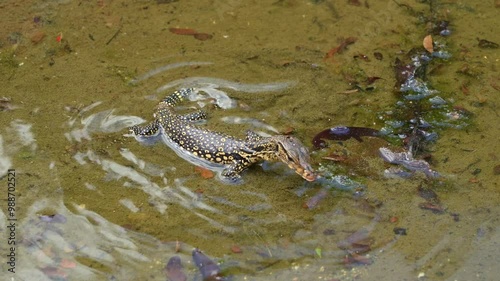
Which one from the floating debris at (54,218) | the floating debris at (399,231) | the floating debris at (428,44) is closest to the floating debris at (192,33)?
the floating debris at (428,44)

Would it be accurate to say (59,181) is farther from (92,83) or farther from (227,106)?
(227,106)

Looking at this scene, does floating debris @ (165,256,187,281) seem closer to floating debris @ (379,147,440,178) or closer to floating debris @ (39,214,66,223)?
floating debris @ (39,214,66,223)

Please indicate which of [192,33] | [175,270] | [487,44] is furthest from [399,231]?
[192,33]

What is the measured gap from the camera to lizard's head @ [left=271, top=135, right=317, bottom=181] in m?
7.21

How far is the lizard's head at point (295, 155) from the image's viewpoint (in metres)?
7.21

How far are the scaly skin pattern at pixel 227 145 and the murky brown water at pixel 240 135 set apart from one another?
213 millimetres

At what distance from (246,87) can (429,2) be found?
12.8 feet

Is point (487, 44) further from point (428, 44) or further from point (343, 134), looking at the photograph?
point (343, 134)

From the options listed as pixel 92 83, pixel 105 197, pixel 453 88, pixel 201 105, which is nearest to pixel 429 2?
pixel 453 88

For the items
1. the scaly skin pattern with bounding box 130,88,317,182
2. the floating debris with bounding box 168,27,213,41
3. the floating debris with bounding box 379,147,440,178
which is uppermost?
the floating debris with bounding box 168,27,213,41

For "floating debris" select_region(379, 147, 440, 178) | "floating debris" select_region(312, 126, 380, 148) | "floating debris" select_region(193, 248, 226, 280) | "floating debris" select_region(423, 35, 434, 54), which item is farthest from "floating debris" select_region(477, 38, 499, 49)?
"floating debris" select_region(193, 248, 226, 280)

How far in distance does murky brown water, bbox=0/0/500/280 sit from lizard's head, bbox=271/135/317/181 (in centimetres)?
30

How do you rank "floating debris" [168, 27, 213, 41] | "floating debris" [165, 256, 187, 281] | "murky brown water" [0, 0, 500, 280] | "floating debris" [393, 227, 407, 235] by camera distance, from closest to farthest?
"floating debris" [165, 256, 187, 281] → "murky brown water" [0, 0, 500, 280] → "floating debris" [393, 227, 407, 235] → "floating debris" [168, 27, 213, 41]

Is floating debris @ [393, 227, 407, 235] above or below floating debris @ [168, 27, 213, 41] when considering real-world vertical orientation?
below
